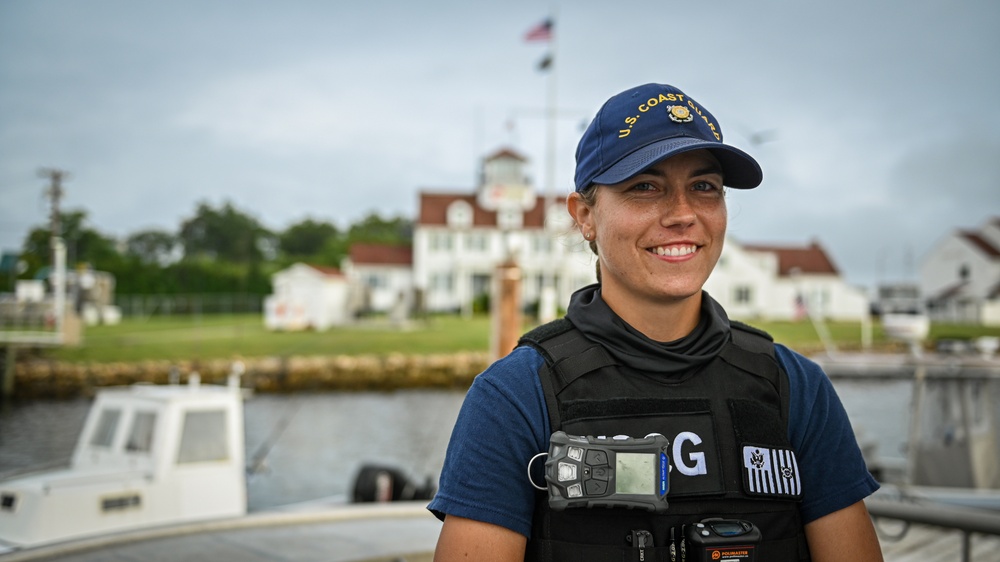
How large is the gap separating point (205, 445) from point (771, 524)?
9.18 m

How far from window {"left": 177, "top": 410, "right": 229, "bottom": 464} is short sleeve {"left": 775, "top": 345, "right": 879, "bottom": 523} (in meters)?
8.86

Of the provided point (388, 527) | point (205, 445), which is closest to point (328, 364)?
point (205, 445)

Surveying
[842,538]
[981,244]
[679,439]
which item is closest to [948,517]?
[842,538]

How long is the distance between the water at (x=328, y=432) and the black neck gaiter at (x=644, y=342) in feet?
27.0

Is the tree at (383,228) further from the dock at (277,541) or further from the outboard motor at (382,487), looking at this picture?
the dock at (277,541)

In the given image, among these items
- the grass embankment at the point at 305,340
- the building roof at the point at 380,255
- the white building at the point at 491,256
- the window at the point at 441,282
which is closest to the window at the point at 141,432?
the grass embankment at the point at 305,340

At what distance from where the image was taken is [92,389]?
102ft

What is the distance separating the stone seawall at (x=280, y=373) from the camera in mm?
31391

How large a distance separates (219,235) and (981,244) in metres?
67.4

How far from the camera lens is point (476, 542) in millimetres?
1587

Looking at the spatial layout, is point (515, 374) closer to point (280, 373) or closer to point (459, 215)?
point (280, 373)

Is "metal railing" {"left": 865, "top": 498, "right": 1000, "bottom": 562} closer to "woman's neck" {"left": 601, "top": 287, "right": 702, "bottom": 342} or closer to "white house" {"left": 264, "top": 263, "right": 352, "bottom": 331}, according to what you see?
Result: "woman's neck" {"left": 601, "top": 287, "right": 702, "bottom": 342}

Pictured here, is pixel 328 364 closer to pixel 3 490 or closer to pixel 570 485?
pixel 3 490

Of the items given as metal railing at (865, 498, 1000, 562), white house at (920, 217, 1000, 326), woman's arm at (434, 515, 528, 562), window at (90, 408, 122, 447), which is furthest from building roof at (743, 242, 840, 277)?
woman's arm at (434, 515, 528, 562)
